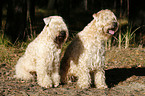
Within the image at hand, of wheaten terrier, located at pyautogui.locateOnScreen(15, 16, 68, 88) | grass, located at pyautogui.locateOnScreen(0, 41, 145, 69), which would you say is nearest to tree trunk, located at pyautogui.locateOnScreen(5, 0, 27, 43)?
grass, located at pyautogui.locateOnScreen(0, 41, 145, 69)

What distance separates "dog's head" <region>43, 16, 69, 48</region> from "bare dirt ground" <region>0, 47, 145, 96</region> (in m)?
1.11

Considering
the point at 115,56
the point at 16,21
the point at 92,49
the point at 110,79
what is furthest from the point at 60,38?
the point at 16,21

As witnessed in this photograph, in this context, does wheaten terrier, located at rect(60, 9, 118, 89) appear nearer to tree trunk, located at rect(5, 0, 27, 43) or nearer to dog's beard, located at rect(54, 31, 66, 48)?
dog's beard, located at rect(54, 31, 66, 48)

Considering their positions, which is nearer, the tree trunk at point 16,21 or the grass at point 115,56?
the grass at point 115,56

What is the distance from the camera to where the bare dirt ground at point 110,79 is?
4.43 m

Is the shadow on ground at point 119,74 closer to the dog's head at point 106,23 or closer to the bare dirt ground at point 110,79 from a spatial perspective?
the bare dirt ground at point 110,79

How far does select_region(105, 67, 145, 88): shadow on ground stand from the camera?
210 inches

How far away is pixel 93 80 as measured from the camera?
480 centimetres

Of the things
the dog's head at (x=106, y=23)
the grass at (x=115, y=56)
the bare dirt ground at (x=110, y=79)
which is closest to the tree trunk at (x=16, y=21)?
the grass at (x=115, y=56)

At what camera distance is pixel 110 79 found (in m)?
5.52

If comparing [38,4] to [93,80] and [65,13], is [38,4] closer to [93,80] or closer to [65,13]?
[65,13]

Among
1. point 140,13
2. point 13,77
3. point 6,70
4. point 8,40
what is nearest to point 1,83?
point 13,77

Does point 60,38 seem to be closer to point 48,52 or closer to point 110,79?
point 48,52

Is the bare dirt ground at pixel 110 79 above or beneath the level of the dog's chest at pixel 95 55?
beneath
